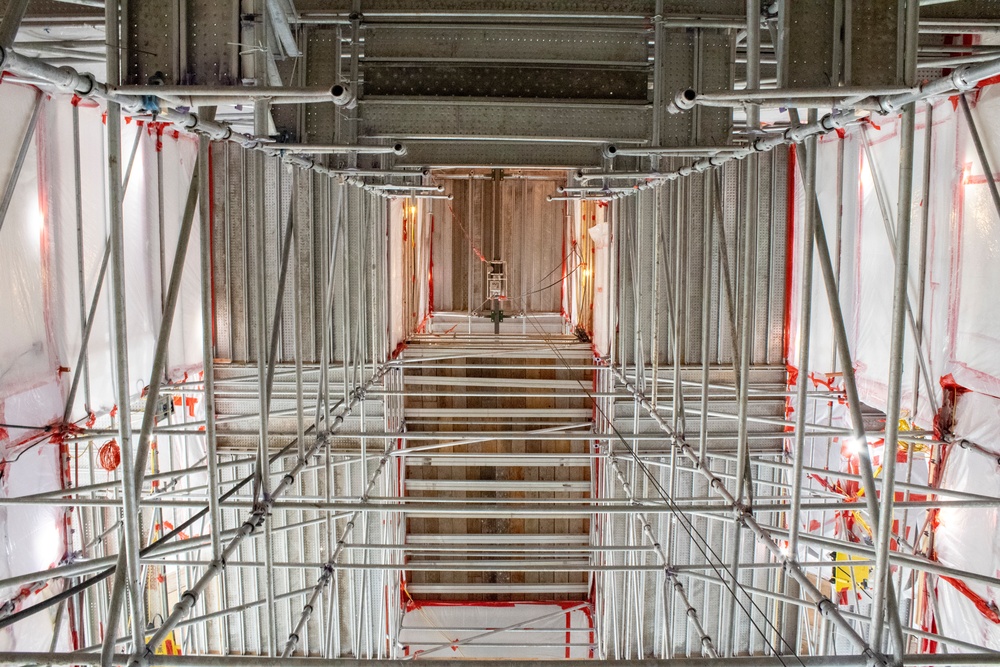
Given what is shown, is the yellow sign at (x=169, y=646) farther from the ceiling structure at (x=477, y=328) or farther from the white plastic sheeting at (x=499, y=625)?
the white plastic sheeting at (x=499, y=625)

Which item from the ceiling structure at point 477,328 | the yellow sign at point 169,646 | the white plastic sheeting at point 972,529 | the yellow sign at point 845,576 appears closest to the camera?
the ceiling structure at point 477,328

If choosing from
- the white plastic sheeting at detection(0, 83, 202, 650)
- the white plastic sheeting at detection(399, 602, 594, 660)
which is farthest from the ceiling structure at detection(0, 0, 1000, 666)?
the white plastic sheeting at detection(0, 83, 202, 650)

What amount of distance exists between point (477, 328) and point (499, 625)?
6.94 meters

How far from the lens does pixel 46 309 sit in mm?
6820

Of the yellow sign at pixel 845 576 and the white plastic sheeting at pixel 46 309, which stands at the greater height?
the white plastic sheeting at pixel 46 309

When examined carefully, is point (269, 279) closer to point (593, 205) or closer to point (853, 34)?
point (593, 205)

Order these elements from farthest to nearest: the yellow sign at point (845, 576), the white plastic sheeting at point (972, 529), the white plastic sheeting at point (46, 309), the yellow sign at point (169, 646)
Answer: the yellow sign at point (169, 646)
the yellow sign at point (845, 576)
the white plastic sheeting at point (46, 309)
the white plastic sheeting at point (972, 529)

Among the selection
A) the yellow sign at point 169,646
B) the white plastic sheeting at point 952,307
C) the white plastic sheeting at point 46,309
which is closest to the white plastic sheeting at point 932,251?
the white plastic sheeting at point 952,307

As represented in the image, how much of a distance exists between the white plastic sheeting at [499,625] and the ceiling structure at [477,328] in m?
0.07

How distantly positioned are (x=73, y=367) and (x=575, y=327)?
9869mm

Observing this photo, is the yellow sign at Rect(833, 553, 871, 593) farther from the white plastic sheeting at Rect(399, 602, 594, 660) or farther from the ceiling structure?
the white plastic sheeting at Rect(399, 602, 594, 660)

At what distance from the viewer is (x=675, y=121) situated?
6543mm

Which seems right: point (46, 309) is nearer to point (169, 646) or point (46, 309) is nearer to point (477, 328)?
point (169, 646)

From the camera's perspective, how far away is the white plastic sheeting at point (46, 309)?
247 inches
